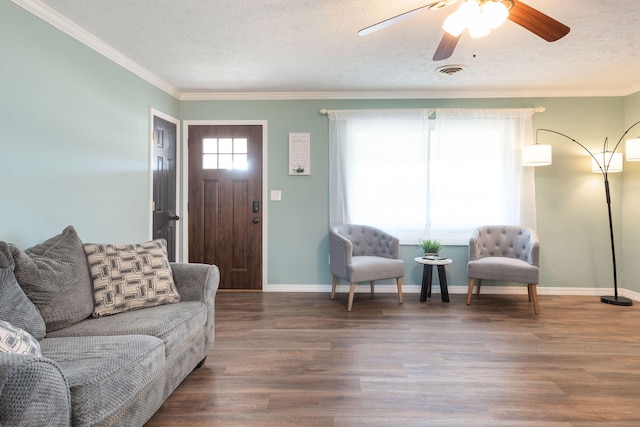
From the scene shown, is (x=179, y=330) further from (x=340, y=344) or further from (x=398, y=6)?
(x=398, y=6)

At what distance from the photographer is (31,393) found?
1177 mm

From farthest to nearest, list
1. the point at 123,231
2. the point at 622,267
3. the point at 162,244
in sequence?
the point at 622,267
the point at 123,231
the point at 162,244

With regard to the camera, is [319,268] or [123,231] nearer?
[123,231]

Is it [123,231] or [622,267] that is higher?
[123,231]

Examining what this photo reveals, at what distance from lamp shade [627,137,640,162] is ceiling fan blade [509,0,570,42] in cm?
247

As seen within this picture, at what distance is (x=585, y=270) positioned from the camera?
14.7 feet

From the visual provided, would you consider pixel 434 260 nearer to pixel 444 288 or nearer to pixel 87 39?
pixel 444 288

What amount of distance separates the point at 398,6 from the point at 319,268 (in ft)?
9.71

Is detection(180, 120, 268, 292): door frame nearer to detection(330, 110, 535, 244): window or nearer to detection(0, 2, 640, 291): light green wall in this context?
detection(0, 2, 640, 291): light green wall

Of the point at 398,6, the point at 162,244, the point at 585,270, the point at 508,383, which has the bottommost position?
the point at 508,383

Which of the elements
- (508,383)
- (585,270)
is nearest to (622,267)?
(585,270)

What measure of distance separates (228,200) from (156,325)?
2764mm

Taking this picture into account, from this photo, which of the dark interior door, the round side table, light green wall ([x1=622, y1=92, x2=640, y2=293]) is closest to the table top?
the round side table

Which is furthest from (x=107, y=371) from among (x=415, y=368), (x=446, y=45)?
→ (x=446, y=45)
